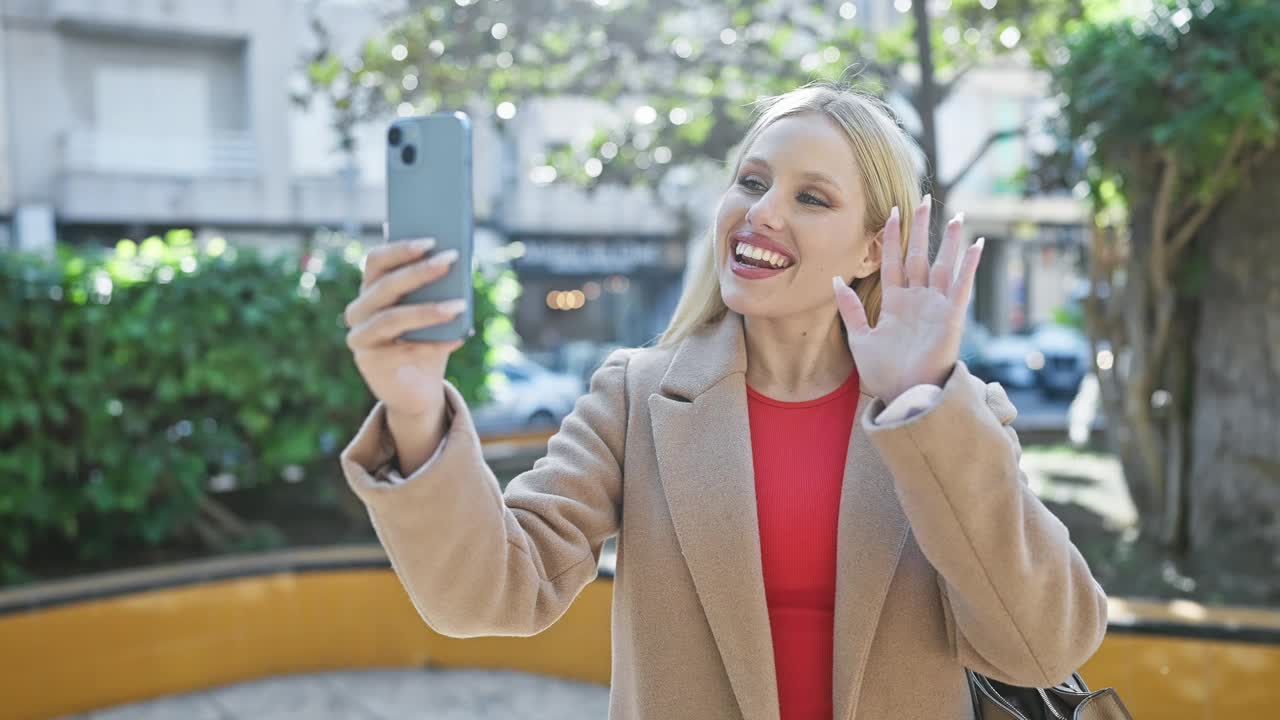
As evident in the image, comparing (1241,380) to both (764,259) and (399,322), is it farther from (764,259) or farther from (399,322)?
(399,322)

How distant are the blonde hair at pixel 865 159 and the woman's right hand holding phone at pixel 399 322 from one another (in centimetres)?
75

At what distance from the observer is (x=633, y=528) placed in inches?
70.4

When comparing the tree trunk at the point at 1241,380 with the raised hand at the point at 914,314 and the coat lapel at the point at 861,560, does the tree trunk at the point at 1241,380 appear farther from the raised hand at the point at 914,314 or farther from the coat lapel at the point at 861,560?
the raised hand at the point at 914,314

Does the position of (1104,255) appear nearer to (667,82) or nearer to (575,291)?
(667,82)

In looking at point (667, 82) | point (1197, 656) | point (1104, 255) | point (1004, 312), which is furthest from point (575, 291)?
point (1197, 656)

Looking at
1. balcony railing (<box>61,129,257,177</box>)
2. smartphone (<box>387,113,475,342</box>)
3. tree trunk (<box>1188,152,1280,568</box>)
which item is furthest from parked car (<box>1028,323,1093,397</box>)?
smartphone (<box>387,113,475,342</box>)

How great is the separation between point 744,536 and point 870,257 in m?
0.56

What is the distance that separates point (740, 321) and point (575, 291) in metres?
25.1

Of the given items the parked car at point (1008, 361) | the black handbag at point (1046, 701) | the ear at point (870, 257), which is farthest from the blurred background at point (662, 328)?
the parked car at point (1008, 361)

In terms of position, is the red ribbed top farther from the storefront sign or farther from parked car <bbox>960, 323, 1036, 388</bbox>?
the storefront sign

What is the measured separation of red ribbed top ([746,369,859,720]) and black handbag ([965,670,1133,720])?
251 mm

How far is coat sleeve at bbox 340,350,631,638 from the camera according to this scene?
4.55ft

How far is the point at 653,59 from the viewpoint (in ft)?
25.5

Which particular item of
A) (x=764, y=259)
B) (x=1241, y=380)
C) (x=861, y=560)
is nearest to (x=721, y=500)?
(x=861, y=560)
